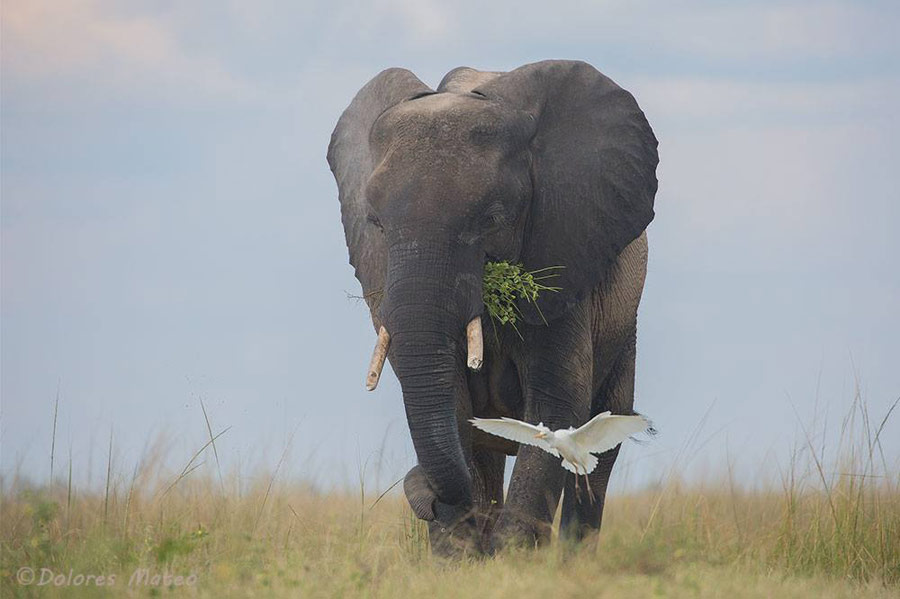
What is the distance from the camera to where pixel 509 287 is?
11.4 metres

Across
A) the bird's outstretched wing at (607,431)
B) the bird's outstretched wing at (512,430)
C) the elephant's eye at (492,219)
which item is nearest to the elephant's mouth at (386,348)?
the bird's outstretched wing at (512,430)

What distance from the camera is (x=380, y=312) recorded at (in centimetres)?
1088

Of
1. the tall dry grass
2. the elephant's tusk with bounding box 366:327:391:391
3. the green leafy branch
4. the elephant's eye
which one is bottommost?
the tall dry grass

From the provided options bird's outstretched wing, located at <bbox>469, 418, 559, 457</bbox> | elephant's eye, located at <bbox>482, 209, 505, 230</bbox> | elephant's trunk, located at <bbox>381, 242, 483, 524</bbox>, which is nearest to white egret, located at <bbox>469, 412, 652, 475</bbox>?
bird's outstretched wing, located at <bbox>469, 418, 559, 457</bbox>

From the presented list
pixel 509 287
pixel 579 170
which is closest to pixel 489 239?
pixel 509 287

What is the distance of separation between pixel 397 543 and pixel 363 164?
3.06 meters

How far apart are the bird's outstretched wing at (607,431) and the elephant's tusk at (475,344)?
795 millimetres

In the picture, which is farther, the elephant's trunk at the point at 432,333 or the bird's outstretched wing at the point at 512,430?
the elephant's trunk at the point at 432,333

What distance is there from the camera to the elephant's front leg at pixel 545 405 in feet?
38.1

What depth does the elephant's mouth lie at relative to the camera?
35.1 feet

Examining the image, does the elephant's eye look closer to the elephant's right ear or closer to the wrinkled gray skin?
the wrinkled gray skin

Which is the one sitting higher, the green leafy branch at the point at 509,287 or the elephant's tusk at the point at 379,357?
the green leafy branch at the point at 509,287

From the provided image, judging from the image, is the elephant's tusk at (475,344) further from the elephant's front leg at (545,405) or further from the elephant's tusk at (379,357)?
the elephant's front leg at (545,405)

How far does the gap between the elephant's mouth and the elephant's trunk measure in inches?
2.1
